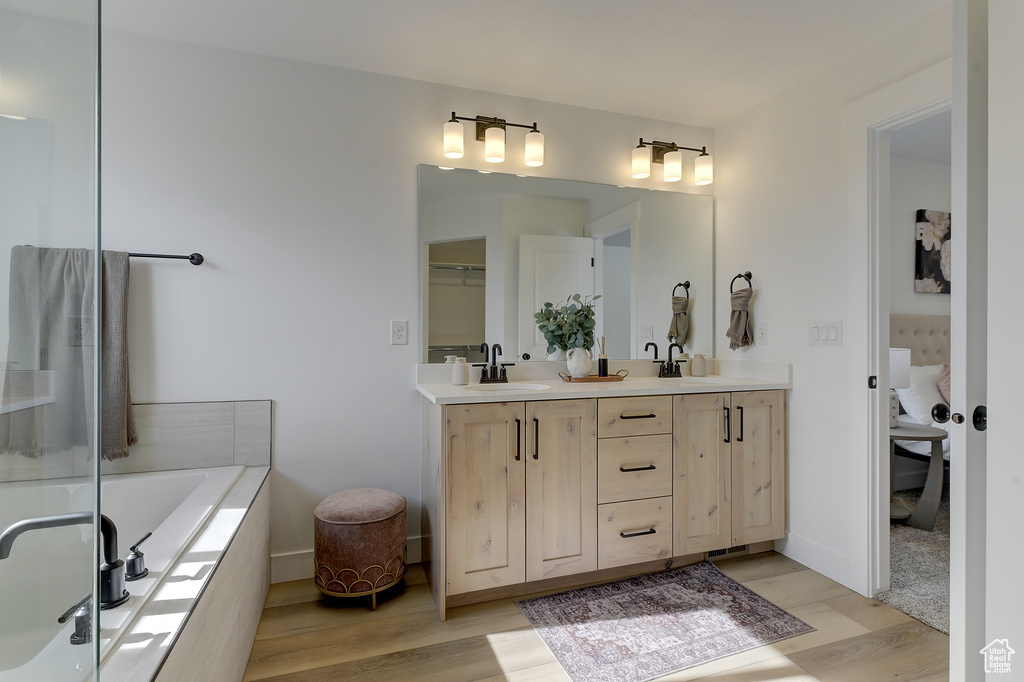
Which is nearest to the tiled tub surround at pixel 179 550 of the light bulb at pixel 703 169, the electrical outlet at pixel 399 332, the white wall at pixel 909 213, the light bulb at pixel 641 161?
the electrical outlet at pixel 399 332

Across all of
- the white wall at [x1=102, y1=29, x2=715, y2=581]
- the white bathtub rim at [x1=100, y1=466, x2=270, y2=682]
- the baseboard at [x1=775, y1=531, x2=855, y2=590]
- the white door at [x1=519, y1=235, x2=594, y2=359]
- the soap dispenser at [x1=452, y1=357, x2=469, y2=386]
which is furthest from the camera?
the white door at [x1=519, y1=235, x2=594, y2=359]

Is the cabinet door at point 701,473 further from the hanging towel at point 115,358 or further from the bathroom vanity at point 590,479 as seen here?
the hanging towel at point 115,358

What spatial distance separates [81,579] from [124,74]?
7.53ft

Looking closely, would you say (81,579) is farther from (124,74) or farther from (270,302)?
(124,74)

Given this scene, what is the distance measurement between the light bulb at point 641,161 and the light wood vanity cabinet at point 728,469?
1.31m

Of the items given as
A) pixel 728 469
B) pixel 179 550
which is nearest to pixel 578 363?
pixel 728 469

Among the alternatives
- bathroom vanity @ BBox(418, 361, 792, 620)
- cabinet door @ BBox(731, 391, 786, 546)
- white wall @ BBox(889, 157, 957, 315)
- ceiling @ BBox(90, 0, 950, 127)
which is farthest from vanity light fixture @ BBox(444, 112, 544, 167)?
white wall @ BBox(889, 157, 957, 315)

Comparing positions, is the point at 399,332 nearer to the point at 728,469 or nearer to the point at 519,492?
the point at 519,492

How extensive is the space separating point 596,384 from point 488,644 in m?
1.20

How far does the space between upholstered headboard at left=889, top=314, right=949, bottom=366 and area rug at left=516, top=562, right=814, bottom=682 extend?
8.65 ft

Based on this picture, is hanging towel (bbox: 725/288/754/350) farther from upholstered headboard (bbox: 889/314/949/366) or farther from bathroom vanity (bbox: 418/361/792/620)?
upholstered headboard (bbox: 889/314/949/366)

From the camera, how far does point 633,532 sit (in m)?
2.23

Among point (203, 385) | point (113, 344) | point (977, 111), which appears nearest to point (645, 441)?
point (977, 111)

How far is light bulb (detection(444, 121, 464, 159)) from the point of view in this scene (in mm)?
2441
